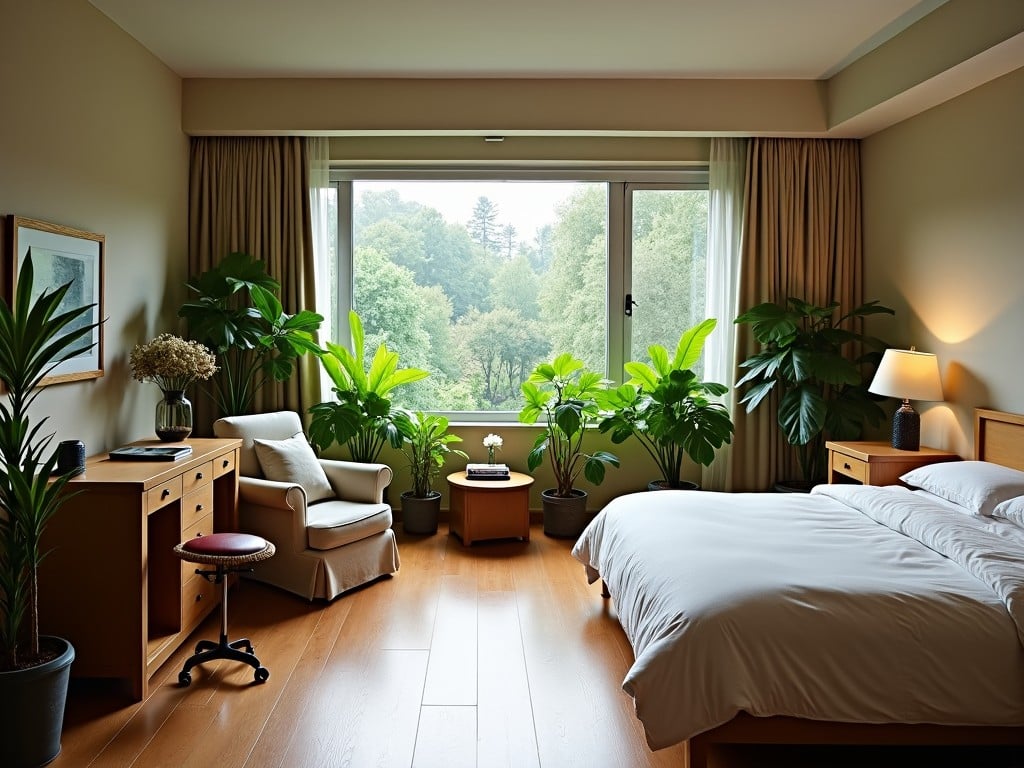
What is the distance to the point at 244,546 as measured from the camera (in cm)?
313

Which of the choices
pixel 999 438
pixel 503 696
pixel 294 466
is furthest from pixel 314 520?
pixel 999 438

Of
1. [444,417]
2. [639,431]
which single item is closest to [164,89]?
[444,417]

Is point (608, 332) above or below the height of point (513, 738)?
above

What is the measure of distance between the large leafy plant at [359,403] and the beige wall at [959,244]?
10.0ft

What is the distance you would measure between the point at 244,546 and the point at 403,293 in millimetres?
2870

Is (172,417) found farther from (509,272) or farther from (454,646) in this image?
(509,272)

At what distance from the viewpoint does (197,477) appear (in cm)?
353

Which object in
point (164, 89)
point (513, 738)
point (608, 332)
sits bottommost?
point (513, 738)

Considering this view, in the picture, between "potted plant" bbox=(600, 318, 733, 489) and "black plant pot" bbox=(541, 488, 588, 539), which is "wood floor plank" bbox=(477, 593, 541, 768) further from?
"potted plant" bbox=(600, 318, 733, 489)

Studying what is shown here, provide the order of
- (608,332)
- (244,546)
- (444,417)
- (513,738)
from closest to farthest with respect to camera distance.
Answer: (513,738)
(244,546)
(444,417)
(608,332)

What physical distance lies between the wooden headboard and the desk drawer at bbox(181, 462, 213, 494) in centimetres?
372

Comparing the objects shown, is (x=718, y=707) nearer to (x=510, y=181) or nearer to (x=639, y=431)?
(x=639, y=431)

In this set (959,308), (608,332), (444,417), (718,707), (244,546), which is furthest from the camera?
(608,332)

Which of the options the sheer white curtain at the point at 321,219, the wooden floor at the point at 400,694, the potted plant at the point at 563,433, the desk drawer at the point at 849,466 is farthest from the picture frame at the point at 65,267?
the desk drawer at the point at 849,466
